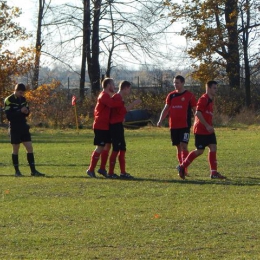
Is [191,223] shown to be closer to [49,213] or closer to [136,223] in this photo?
[136,223]

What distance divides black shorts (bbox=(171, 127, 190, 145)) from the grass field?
0.63 m

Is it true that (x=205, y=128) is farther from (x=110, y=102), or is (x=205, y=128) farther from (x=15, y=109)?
(x=15, y=109)

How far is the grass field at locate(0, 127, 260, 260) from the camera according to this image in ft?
23.0

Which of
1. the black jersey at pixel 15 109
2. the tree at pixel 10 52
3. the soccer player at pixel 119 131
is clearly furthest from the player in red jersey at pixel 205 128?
the tree at pixel 10 52

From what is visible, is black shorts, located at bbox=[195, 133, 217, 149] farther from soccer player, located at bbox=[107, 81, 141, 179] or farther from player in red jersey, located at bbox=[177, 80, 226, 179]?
soccer player, located at bbox=[107, 81, 141, 179]

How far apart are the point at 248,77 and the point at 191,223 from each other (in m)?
34.2

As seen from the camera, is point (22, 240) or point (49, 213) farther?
point (49, 213)

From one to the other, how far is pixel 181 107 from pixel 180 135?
50 cm

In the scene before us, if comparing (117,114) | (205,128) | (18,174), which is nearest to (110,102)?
(117,114)

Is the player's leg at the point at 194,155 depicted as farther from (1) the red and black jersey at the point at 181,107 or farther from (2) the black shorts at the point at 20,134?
(2) the black shorts at the point at 20,134

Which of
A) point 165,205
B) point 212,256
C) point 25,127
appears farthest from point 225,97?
point 212,256

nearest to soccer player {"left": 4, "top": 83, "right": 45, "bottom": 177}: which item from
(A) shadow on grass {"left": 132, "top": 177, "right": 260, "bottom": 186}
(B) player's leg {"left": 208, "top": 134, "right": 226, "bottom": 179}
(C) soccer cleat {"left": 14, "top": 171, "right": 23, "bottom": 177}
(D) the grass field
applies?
(C) soccer cleat {"left": 14, "top": 171, "right": 23, "bottom": 177}

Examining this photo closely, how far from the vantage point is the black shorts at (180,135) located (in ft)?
42.7

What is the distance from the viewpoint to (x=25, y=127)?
1340 cm
